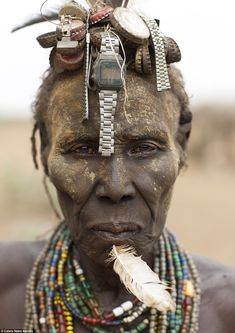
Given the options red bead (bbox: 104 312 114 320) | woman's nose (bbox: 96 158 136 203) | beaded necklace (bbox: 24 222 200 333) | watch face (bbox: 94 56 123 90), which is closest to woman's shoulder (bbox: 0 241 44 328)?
beaded necklace (bbox: 24 222 200 333)

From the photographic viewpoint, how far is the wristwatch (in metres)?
3.13

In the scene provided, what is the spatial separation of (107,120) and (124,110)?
0.36ft

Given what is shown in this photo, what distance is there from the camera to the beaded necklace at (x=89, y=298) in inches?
139

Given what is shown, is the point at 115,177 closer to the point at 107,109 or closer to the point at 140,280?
the point at 107,109

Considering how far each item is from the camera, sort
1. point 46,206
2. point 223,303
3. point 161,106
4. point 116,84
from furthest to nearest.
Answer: point 46,206 → point 223,303 → point 161,106 → point 116,84

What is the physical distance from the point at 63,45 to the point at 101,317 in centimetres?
129

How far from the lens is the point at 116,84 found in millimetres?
3139

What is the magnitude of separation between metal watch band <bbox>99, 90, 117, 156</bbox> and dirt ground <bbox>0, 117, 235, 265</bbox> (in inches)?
157

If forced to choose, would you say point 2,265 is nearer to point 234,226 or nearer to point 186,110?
point 186,110

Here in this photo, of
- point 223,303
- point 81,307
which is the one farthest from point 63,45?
point 223,303

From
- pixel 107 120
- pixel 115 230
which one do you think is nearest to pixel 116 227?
pixel 115 230

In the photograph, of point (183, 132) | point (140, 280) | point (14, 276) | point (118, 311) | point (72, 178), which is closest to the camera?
point (140, 280)

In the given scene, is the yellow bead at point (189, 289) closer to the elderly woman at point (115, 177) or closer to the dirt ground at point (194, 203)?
the elderly woman at point (115, 177)

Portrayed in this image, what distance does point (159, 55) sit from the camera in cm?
326
